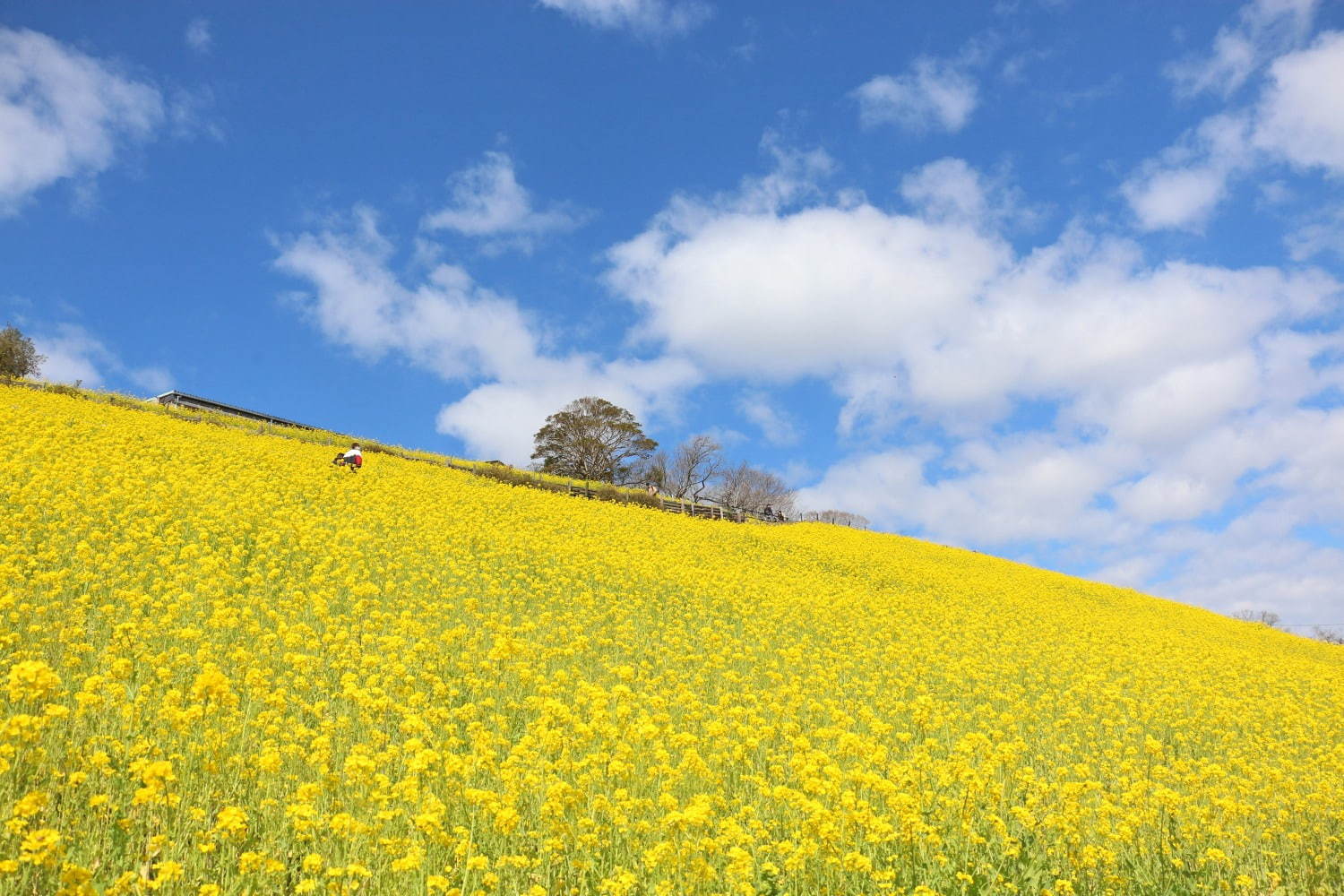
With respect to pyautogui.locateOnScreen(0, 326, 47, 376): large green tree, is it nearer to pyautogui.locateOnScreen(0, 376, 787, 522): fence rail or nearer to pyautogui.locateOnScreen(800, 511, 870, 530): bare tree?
pyautogui.locateOnScreen(0, 376, 787, 522): fence rail

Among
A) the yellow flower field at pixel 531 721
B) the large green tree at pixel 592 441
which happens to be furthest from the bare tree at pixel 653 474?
the yellow flower field at pixel 531 721

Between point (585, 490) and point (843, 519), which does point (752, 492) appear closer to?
point (843, 519)

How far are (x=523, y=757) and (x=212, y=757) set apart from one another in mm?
2511

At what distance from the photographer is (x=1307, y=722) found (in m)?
16.6

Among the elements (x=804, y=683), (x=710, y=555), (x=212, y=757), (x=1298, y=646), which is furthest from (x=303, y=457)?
(x=1298, y=646)

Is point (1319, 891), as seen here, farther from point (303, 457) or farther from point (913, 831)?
point (303, 457)

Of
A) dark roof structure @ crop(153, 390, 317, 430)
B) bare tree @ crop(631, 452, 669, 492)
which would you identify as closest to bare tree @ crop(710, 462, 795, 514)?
bare tree @ crop(631, 452, 669, 492)

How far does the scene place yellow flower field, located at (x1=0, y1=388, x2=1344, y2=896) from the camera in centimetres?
532

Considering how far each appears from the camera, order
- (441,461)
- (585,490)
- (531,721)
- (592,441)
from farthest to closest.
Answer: (592,441) → (441,461) → (585,490) → (531,721)

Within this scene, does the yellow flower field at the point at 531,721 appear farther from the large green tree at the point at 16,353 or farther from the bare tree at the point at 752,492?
the bare tree at the point at 752,492

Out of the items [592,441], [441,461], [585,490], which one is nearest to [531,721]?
[585,490]

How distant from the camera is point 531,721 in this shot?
→ 28.5ft

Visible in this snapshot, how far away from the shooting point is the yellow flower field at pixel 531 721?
5.32 meters

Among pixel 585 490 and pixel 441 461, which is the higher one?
pixel 441 461
